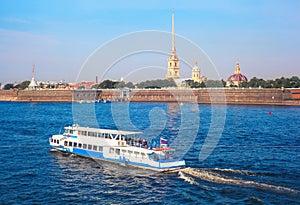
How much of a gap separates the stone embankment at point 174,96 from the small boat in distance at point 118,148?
9013cm

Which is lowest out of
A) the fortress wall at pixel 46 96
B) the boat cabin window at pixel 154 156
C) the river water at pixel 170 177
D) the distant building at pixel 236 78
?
the river water at pixel 170 177

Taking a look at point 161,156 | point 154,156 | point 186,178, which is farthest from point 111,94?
point 186,178

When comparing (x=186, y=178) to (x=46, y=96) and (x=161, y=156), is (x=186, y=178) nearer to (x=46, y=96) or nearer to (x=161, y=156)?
(x=161, y=156)

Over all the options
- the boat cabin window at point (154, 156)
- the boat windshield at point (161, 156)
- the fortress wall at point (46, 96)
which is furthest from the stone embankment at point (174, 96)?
the boat cabin window at point (154, 156)

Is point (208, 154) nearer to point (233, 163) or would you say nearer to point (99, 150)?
point (233, 163)

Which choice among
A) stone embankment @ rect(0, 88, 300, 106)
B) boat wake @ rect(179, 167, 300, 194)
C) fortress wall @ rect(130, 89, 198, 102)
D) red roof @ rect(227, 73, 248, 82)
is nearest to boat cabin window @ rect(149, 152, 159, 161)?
boat wake @ rect(179, 167, 300, 194)

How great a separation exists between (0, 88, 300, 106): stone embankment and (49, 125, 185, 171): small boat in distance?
9013 centimetres

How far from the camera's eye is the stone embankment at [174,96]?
390 ft

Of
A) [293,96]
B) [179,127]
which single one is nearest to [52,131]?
[179,127]

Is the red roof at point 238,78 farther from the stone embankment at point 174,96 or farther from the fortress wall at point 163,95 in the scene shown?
the fortress wall at point 163,95

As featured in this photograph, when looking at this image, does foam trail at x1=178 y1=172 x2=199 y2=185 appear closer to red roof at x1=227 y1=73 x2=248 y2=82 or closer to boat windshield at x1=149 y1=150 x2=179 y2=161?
boat windshield at x1=149 y1=150 x2=179 y2=161

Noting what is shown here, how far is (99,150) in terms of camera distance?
36.2m

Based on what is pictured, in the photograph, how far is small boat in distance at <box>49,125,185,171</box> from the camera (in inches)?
1248

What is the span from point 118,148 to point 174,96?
10562cm
